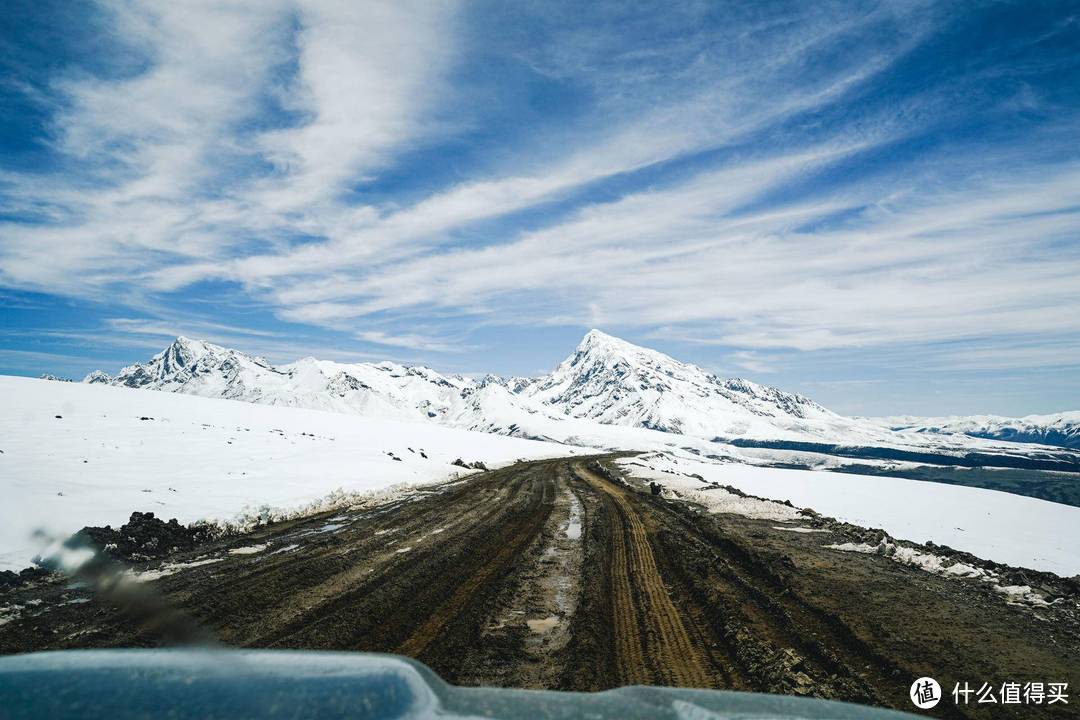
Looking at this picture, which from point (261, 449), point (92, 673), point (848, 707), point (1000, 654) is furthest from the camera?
point (261, 449)

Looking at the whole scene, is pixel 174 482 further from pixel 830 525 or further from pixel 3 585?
pixel 830 525

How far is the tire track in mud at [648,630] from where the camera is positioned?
18.3 ft

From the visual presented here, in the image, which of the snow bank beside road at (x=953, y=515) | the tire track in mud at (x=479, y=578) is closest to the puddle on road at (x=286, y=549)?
the tire track in mud at (x=479, y=578)

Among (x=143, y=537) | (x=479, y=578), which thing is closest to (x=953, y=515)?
(x=479, y=578)

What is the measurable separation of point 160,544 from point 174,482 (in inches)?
254

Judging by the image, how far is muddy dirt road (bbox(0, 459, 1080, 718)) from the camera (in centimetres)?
571

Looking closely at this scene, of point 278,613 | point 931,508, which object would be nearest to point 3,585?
point 278,613

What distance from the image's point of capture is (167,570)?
9.34 meters

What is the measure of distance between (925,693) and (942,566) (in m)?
5.89

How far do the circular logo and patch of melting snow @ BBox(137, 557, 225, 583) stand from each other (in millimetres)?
11021

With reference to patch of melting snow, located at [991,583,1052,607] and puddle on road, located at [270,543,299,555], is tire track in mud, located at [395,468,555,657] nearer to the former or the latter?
puddle on road, located at [270,543,299,555]

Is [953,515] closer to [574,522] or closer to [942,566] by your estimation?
[942,566]

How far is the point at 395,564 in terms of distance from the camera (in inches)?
387

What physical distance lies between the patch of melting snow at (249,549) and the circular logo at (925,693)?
1122 centimetres
